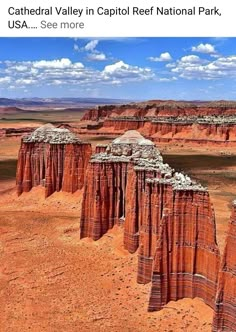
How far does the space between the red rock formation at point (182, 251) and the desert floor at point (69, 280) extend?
2.03 feet

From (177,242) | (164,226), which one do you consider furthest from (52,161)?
(177,242)

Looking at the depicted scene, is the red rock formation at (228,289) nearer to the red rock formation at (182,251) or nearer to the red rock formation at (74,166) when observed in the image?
the red rock formation at (182,251)

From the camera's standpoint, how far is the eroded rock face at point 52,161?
46812 mm

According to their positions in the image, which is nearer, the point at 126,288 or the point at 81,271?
the point at 126,288

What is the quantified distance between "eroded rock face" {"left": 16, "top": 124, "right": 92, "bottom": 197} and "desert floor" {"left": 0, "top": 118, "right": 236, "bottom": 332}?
5.12 feet

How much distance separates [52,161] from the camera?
4778 centimetres

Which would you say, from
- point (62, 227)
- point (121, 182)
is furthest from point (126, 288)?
point (62, 227)

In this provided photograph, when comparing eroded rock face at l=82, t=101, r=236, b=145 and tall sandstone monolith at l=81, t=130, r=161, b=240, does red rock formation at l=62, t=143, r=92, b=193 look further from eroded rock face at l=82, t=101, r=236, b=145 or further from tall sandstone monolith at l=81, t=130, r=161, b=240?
eroded rock face at l=82, t=101, r=236, b=145

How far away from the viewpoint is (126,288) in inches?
1003

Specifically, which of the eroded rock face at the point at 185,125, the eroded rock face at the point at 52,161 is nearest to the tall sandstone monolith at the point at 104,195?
the eroded rock face at the point at 52,161

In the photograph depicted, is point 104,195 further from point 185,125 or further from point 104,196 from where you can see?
point 185,125

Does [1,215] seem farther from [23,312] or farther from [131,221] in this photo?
[23,312]

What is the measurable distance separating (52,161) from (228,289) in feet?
102
